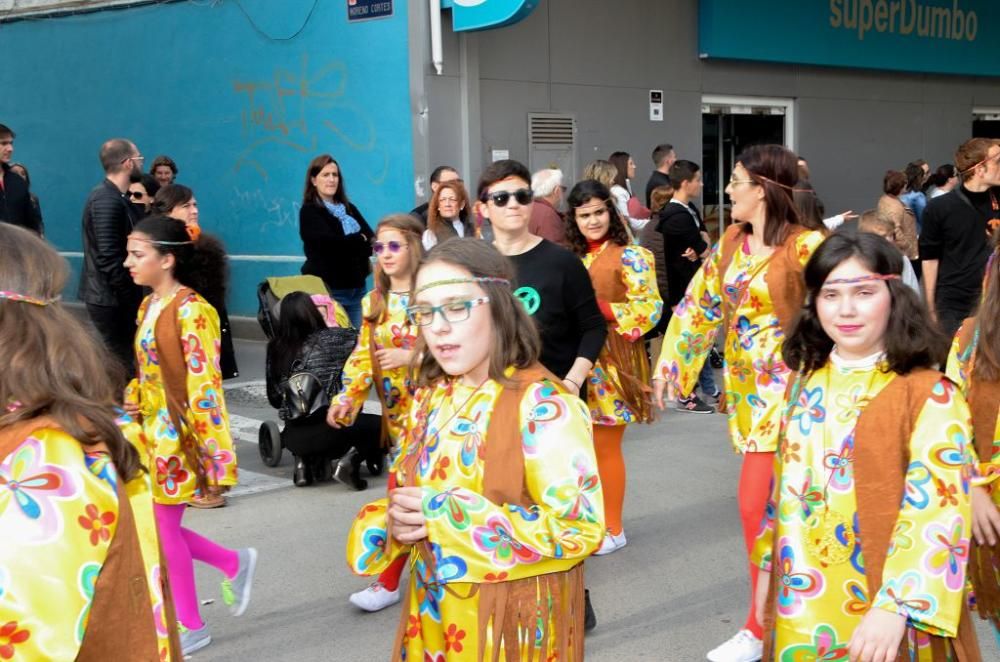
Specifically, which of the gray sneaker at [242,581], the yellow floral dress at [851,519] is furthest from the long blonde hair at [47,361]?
the gray sneaker at [242,581]

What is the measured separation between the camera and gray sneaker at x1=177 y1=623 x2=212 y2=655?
4.66 metres

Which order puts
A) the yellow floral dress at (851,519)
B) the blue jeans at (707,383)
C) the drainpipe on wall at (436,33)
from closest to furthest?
the yellow floral dress at (851,519), the blue jeans at (707,383), the drainpipe on wall at (436,33)

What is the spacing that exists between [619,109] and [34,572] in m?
11.6

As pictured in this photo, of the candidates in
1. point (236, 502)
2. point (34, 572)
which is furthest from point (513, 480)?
point (236, 502)

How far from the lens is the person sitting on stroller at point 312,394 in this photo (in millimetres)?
6938

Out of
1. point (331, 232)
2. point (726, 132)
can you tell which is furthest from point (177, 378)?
point (726, 132)

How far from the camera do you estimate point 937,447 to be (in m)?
2.63

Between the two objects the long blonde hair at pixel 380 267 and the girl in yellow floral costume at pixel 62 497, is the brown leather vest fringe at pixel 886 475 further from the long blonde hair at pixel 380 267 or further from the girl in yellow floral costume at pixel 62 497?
the long blonde hair at pixel 380 267

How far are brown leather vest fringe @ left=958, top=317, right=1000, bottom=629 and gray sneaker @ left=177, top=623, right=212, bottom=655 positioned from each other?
2.96 metres

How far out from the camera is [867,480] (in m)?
2.73

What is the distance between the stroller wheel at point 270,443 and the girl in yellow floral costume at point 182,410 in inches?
114

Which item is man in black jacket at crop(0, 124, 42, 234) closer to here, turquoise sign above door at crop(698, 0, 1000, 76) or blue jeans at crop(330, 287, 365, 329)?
blue jeans at crop(330, 287, 365, 329)

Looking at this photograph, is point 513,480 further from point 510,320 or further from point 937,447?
point 937,447

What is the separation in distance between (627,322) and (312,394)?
2266 millimetres
